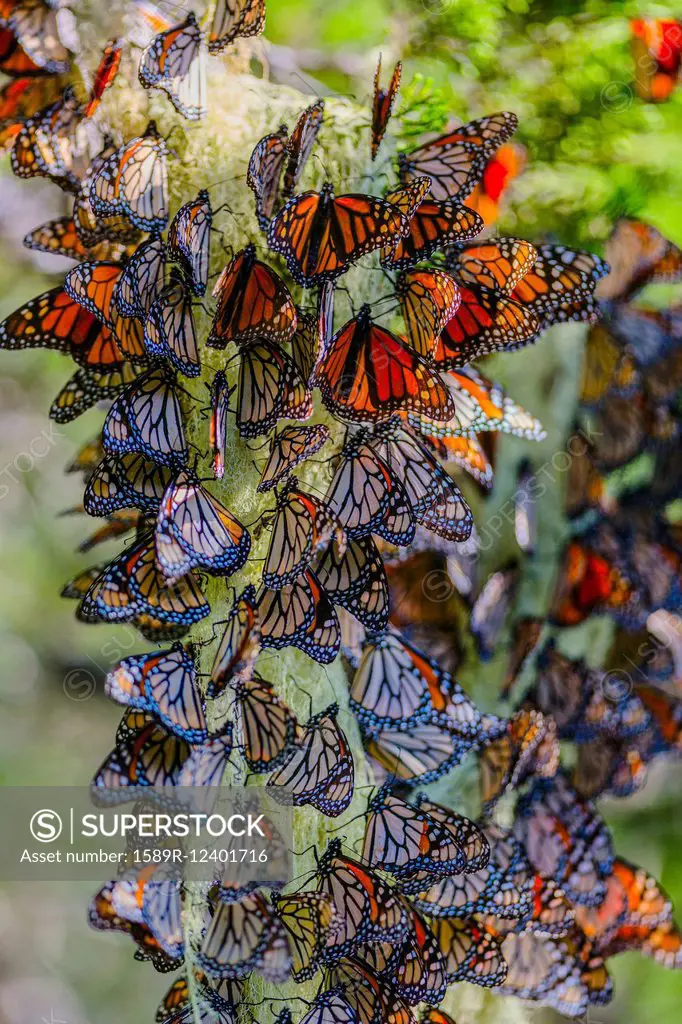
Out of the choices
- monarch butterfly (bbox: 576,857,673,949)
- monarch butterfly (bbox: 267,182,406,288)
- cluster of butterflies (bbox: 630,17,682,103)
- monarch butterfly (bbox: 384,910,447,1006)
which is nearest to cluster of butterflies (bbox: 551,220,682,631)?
cluster of butterflies (bbox: 630,17,682,103)

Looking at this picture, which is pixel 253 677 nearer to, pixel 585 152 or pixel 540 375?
pixel 540 375

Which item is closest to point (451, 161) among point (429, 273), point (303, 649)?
point (429, 273)

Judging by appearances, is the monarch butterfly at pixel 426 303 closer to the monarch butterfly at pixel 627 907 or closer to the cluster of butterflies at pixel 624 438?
the cluster of butterflies at pixel 624 438

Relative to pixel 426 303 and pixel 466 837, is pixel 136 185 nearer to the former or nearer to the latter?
pixel 426 303

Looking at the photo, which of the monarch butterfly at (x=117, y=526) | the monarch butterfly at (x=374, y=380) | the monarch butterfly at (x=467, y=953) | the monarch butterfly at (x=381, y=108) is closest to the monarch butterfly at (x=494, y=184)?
the monarch butterfly at (x=381, y=108)

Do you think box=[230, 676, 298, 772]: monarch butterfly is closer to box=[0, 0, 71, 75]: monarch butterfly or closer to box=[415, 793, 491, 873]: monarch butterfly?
box=[415, 793, 491, 873]: monarch butterfly
